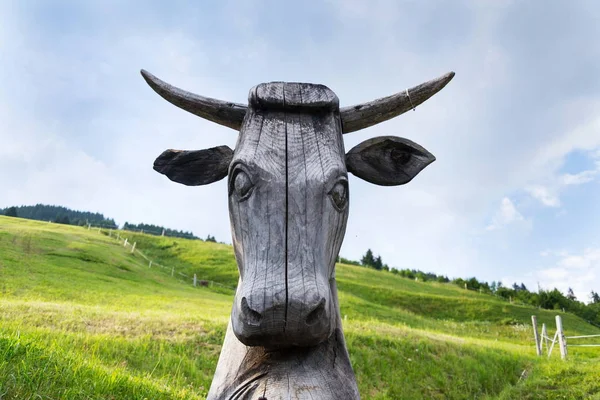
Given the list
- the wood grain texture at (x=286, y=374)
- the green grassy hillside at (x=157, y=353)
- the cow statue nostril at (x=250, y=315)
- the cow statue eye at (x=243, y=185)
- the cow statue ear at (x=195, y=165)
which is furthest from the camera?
the green grassy hillside at (x=157, y=353)

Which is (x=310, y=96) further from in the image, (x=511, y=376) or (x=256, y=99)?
(x=511, y=376)

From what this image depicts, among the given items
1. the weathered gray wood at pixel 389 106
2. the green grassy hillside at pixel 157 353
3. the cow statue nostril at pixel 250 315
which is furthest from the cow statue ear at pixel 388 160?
the green grassy hillside at pixel 157 353

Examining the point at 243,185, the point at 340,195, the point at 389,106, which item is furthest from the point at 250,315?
the point at 389,106

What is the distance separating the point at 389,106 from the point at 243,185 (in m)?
1.06

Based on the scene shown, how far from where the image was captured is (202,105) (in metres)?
2.57

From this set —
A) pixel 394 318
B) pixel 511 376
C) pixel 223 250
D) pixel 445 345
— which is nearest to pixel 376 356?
pixel 445 345

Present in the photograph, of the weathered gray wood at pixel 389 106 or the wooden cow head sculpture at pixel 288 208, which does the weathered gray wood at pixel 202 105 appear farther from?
the weathered gray wood at pixel 389 106

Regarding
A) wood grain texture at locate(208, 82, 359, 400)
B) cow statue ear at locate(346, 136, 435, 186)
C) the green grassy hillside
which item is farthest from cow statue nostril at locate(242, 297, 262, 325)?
the green grassy hillside

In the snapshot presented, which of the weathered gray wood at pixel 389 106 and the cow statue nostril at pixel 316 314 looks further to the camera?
the weathered gray wood at pixel 389 106

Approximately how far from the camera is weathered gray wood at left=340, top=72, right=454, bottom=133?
259 centimetres

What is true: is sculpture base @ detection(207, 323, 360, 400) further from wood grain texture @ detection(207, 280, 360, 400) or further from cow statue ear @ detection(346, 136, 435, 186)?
cow statue ear @ detection(346, 136, 435, 186)

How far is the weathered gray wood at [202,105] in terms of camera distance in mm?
2541

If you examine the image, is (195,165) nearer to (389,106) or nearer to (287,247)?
(287,247)

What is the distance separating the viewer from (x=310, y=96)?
2277 mm
